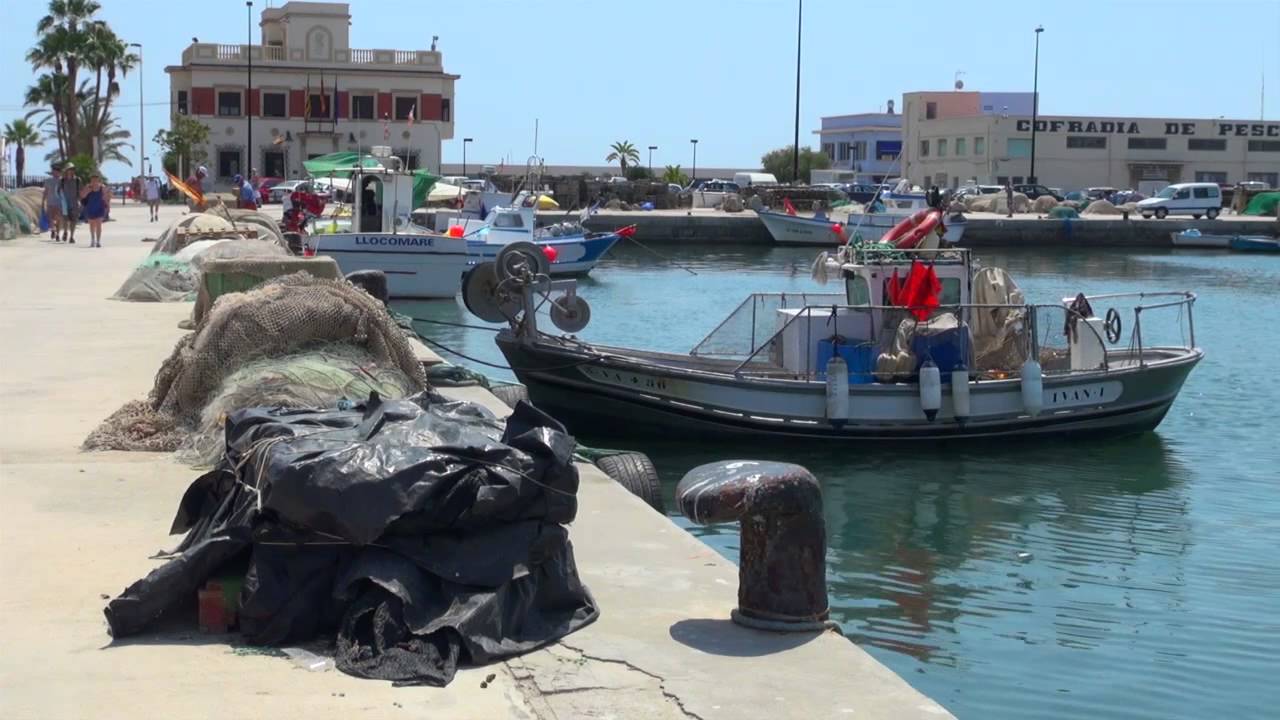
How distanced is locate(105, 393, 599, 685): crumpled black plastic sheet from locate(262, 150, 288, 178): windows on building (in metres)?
72.0

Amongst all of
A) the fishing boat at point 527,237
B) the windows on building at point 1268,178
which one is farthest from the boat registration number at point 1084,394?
the windows on building at point 1268,178

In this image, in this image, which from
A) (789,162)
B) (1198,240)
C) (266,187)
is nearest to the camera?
(1198,240)

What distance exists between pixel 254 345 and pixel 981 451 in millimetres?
9115

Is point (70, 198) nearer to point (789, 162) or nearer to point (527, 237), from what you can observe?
point (527, 237)

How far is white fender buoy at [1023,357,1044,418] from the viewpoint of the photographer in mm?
16031

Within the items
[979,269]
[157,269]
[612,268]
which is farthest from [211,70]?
[979,269]

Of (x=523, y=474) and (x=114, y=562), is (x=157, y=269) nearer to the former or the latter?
(x=114, y=562)

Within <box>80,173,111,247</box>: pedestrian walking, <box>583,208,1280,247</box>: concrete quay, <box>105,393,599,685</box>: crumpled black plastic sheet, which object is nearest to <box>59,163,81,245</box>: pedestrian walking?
<box>80,173,111,247</box>: pedestrian walking

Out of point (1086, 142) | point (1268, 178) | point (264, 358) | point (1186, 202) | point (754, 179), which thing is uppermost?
point (1086, 142)

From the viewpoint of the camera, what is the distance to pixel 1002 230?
59.5 metres

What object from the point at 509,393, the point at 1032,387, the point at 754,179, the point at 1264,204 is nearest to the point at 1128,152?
the point at 1264,204

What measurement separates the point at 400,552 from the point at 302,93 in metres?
73.7

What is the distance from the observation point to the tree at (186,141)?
7219 centimetres

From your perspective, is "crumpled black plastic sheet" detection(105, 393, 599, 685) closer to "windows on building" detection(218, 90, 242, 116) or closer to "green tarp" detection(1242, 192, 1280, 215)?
"green tarp" detection(1242, 192, 1280, 215)
